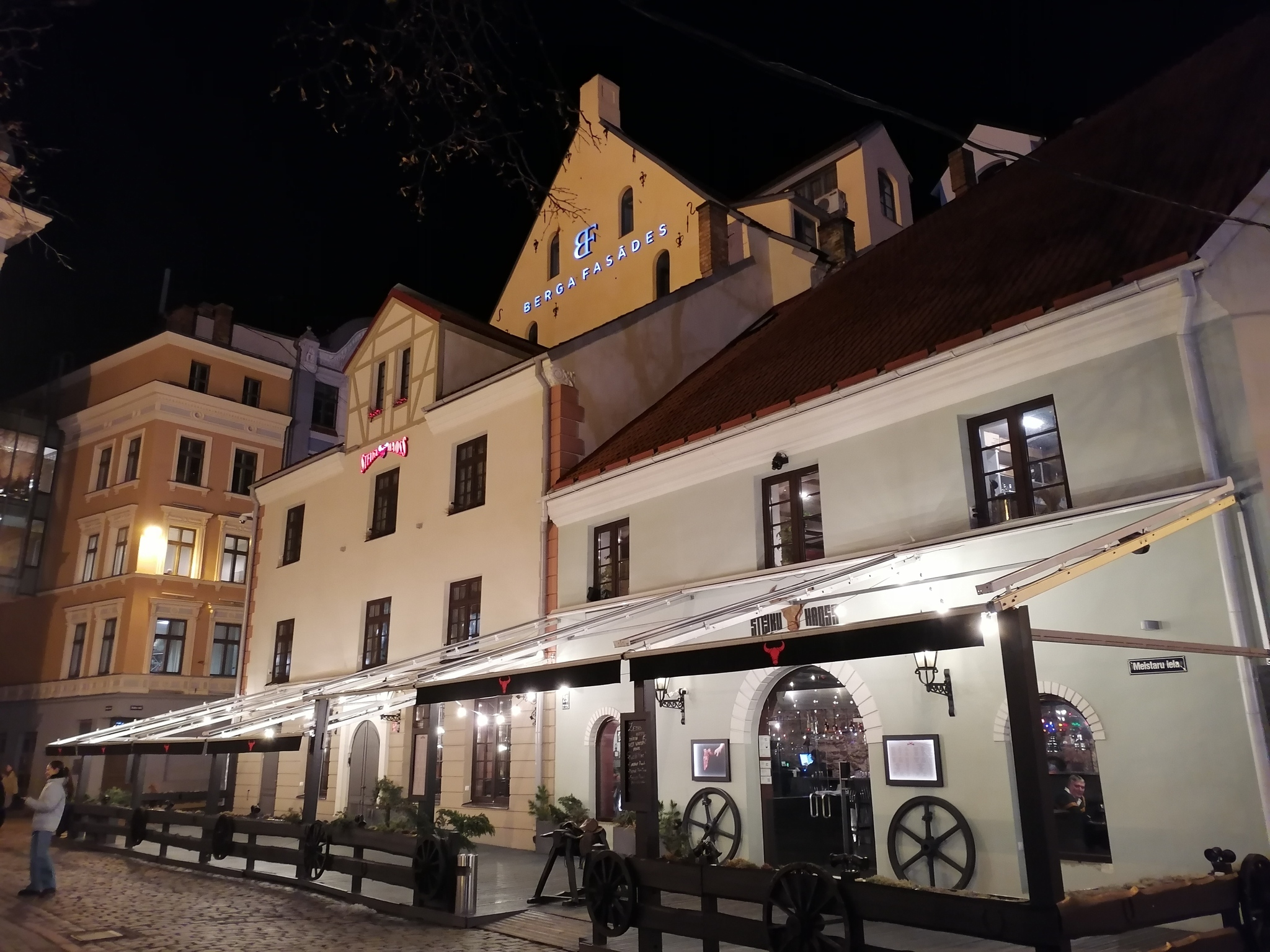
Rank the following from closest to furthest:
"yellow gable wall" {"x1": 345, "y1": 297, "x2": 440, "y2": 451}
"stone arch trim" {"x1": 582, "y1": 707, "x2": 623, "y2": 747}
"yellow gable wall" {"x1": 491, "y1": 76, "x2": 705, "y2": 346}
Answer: "stone arch trim" {"x1": 582, "y1": 707, "x2": 623, "y2": 747}
"yellow gable wall" {"x1": 345, "y1": 297, "x2": 440, "y2": 451}
"yellow gable wall" {"x1": 491, "y1": 76, "x2": 705, "y2": 346}

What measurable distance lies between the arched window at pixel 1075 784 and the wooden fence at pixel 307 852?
589cm

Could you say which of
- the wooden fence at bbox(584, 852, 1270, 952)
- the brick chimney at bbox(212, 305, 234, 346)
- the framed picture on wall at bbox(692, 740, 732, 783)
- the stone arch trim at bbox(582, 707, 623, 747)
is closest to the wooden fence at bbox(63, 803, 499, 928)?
the wooden fence at bbox(584, 852, 1270, 952)

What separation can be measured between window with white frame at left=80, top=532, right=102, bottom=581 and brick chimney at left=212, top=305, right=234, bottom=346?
24.8 feet

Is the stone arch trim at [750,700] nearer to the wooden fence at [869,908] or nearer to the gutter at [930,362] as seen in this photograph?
the gutter at [930,362]

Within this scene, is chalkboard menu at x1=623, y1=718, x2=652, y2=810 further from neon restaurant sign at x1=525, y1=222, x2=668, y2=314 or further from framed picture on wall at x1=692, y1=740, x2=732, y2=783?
neon restaurant sign at x1=525, y1=222, x2=668, y2=314

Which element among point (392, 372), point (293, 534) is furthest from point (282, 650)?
point (392, 372)

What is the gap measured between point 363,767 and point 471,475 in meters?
6.52

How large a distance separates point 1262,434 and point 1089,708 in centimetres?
287

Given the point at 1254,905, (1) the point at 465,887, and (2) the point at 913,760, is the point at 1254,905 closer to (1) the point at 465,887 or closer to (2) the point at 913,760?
(2) the point at 913,760

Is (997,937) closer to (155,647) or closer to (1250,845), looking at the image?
(1250,845)

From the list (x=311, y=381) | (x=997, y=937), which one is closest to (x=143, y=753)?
(x=997, y=937)

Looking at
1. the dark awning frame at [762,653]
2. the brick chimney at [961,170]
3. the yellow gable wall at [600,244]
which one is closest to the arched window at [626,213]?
the yellow gable wall at [600,244]

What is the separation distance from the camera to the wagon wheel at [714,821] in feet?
37.9

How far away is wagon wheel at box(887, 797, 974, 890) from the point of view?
9.15 metres
